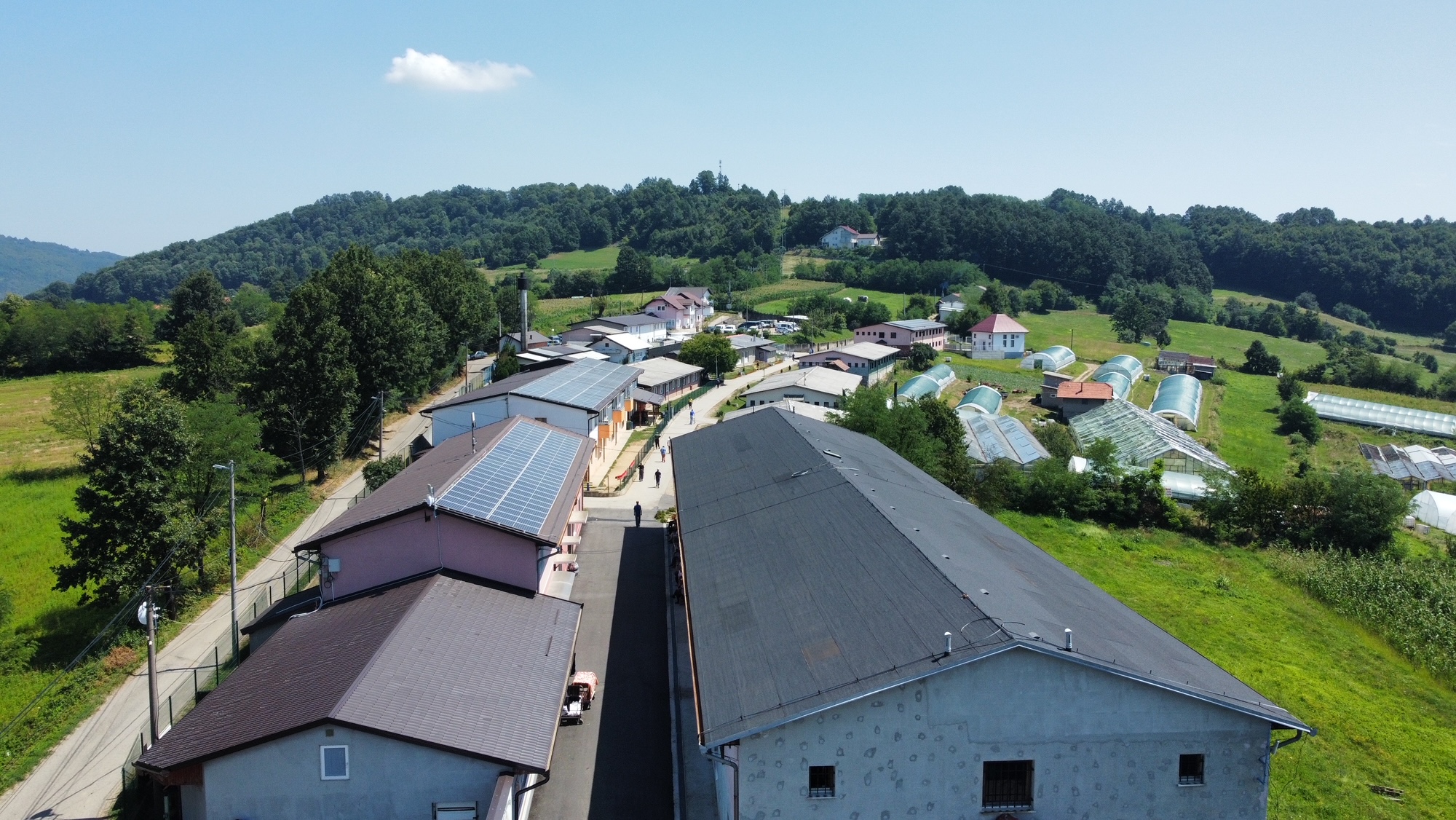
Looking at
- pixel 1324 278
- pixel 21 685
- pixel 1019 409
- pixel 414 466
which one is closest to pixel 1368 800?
pixel 414 466

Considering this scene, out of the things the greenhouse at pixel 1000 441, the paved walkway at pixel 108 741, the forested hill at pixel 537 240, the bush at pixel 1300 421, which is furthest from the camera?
the forested hill at pixel 537 240

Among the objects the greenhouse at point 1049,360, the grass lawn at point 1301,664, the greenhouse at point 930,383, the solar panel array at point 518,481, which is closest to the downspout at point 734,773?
the solar panel array at point 518,481

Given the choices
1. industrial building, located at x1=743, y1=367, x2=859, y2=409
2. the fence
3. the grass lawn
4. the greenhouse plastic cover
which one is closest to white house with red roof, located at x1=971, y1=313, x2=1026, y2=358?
industrial building, located at x1=743, y1=367, x2=859, y2=409

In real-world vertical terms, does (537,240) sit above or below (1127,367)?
above

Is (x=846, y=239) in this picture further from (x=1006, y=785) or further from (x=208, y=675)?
(x=1006, y=785)

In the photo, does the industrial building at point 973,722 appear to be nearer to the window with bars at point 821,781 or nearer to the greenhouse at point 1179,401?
the window with bars at point 821,781

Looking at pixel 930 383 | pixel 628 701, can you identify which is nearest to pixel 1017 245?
pixel 930 383

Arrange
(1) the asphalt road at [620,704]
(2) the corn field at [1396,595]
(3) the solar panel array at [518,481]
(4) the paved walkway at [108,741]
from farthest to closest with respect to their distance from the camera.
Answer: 1. (2) the corn field at [1396,595]
2. (3) the solar panel array at [518,481]
3. (4) the paved walkway at [108,741]
4. (1) the asphalt road at [620,704]
